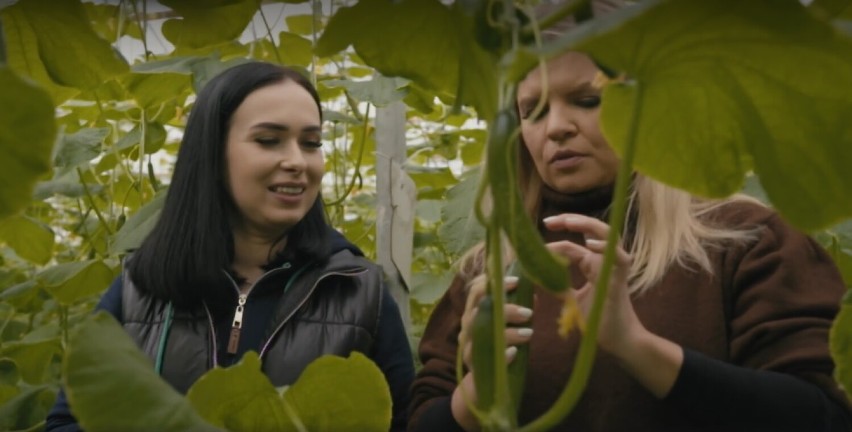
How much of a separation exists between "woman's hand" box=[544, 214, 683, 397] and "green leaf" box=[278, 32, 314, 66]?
1.18 m

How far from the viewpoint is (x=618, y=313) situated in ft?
2.16

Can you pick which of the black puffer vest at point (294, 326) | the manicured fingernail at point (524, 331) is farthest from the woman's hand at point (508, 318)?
the black puffer vest at point (294, 326)

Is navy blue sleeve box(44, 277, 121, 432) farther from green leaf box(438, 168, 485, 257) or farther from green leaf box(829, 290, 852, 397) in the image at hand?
green leaf box(829, 290, 852, 397)

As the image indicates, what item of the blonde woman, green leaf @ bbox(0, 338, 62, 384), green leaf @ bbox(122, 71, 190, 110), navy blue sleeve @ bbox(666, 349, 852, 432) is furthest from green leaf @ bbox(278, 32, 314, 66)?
navy blue sleeve @ bbox(666, 349, 852, 432)

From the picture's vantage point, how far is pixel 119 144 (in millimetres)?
1982

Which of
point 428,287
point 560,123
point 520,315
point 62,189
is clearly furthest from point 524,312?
point 62,189

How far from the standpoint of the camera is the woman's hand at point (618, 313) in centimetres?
61

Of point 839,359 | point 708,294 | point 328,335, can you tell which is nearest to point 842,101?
point 839,359

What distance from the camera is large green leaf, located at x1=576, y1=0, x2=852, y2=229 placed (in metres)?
0.37

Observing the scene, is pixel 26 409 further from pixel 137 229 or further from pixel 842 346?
pixel 842 346

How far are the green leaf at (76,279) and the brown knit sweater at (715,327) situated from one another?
0.93m

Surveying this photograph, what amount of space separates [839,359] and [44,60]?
0.41m

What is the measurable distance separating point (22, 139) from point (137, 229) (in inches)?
54.5

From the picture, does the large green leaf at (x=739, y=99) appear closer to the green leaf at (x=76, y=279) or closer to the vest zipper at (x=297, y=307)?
the vest zipper at (x=297, y=307)
